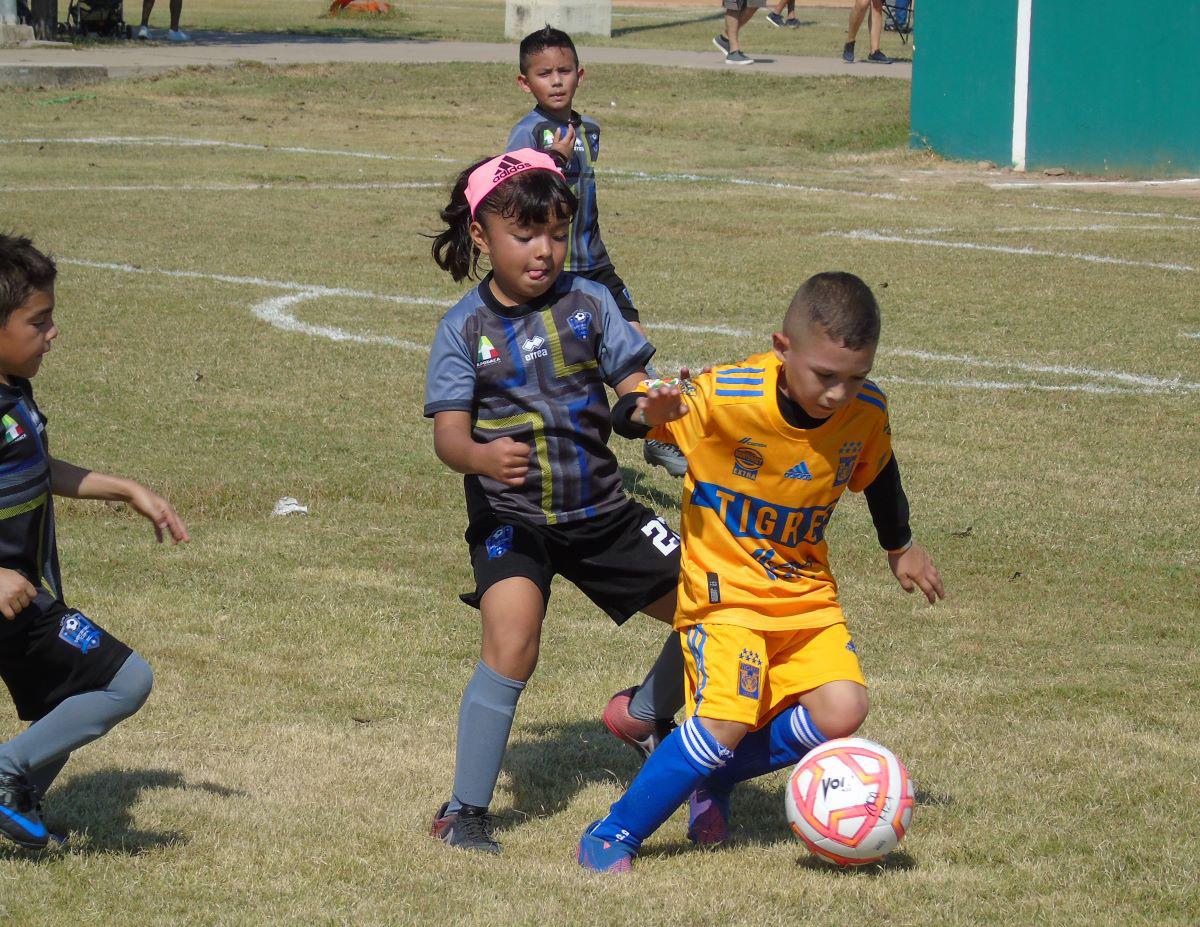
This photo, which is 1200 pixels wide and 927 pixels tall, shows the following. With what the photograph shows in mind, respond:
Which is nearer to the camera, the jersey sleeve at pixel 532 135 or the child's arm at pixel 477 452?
the child's arm at pixel 477 452

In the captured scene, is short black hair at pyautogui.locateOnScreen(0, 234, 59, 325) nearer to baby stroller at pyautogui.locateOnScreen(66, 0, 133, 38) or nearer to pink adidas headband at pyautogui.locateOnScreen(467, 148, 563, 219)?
pink adidas headband at pyautogui.locateOnScreen(467, 148, 563, 219)

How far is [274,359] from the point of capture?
30.0ft

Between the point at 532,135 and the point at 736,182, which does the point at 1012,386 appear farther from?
the point at 736,182

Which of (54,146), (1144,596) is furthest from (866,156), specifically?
(1144,596)

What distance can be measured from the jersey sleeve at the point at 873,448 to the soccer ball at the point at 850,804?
0.67 meters

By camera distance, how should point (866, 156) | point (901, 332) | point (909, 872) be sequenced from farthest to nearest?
point (866, 156) → point (901, 332) → point (909, 872)

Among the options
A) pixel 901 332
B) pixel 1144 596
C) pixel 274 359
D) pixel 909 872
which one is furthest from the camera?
pixel 901 332

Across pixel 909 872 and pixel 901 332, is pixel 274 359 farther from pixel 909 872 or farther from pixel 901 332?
pixel 909 872

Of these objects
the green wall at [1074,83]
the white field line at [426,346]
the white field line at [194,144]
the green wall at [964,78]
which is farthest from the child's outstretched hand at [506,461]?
the green wall at [964,78]

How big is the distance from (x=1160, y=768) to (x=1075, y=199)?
12188 millimetres

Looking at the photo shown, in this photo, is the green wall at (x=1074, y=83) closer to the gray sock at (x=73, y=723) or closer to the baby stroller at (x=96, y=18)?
the gray sock at (x=73, y=723)

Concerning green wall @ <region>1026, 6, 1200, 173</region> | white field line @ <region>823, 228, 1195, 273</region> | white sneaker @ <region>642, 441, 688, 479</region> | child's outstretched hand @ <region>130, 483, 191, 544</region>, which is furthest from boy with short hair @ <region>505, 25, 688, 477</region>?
green wall @ <region>1026, 6, 1200, 173</region>

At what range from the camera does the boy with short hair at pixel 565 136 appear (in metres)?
7.00

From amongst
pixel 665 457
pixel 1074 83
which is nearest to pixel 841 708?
pixel 665 457
